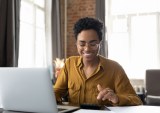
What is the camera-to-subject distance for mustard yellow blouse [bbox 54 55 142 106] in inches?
63.3

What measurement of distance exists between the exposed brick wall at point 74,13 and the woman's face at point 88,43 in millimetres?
3364

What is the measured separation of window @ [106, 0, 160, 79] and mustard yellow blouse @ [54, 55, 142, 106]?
3212 mm

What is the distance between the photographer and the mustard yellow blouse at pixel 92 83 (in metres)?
1.61

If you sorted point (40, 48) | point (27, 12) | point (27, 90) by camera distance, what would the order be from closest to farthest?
1. point (27, 90)
2. point (27, 12)
3. point (40, 48)

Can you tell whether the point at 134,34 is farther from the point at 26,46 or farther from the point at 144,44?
the point at 26,46

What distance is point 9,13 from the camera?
2.96 metres

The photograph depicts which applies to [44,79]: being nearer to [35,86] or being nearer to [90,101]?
[35,86]

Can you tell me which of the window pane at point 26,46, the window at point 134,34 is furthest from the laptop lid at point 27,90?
the window at point 134,34

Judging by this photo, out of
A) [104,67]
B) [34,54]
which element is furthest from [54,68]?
[104,67]

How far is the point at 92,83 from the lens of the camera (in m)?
1.66

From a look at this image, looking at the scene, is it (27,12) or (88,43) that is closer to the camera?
(88,43)

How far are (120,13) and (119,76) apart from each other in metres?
3.54

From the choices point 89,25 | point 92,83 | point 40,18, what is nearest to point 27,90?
point 92,83

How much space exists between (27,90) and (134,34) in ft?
13.2
